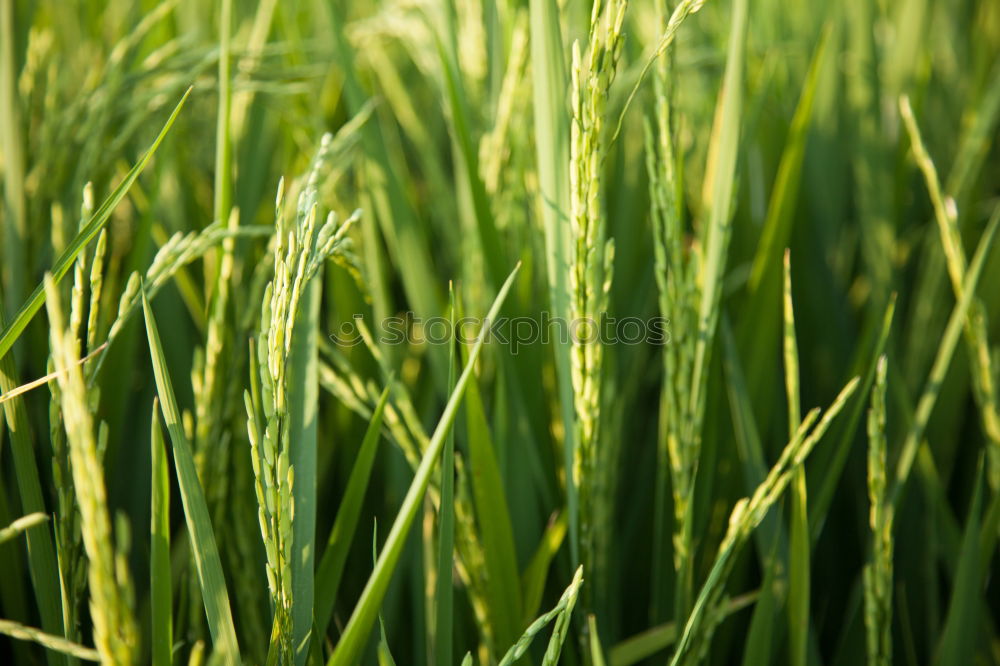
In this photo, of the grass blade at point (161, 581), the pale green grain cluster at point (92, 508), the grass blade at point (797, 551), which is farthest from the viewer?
the grass blade at point (797, 551)

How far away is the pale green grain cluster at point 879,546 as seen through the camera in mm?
524

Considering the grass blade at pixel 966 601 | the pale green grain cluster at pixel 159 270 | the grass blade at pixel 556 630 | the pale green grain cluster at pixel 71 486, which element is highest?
the pale green grain cluster at pixel 159 270

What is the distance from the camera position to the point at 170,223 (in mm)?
913

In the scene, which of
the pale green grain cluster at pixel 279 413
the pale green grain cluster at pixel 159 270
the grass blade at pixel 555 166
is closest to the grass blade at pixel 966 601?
the grass blade at pixel 555 166

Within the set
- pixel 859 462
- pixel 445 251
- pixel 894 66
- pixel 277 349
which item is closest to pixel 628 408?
pixel 859 462

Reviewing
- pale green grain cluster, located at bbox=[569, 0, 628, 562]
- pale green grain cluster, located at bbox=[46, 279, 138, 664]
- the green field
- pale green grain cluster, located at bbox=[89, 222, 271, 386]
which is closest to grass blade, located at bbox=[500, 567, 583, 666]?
the green field

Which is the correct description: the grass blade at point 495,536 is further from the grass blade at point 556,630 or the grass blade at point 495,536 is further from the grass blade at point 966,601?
the grass blade at point 966,601

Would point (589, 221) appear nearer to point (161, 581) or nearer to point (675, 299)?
point (675, 299)

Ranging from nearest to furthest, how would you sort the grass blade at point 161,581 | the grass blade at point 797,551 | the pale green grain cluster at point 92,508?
the pale green grain cluster at point 92,508 < the grass blade at point 161,581 < the grass blade at point 797,551

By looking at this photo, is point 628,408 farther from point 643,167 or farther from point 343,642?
point 343,642

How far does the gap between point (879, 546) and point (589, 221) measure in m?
0.32

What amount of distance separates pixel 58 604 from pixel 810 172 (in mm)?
996

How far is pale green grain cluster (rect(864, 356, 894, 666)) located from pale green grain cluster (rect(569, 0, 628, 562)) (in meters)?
0.21

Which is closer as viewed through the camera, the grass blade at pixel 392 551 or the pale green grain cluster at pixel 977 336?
the grass blade at pixel 392 551
